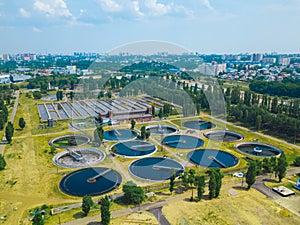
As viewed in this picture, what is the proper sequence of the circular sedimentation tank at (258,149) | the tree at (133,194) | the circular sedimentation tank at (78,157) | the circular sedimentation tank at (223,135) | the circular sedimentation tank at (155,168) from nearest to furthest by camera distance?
1. the tree at (133,194)
2. the circular sedimentation tank at (155,168)
3. the circular sedimentation tank at (78,157)
4. the circular sedimentation tank at (258,149)
5. the circular sedimentation tank at (223,135)

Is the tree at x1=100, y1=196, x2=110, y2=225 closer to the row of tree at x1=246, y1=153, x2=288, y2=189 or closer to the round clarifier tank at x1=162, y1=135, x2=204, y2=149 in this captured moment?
the row of tree at x1=246, y1=153, x2=288, y2=189

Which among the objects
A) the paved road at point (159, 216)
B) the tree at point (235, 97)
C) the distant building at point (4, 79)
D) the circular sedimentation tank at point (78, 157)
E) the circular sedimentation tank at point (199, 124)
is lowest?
the paved road at point (159, 216)

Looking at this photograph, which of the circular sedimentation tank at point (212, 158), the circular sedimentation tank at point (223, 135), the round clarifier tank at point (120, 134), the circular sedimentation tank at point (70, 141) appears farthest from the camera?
the circular sedimentation tank at point (223, 135)

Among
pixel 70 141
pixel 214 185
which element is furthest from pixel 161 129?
pixel 214 185

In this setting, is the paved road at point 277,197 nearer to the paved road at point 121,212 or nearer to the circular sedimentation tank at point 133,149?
the paved road at point 121,212

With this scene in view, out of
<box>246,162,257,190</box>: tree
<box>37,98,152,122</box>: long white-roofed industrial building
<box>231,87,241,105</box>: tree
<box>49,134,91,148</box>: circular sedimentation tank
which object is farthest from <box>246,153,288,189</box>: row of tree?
<box>231,87,241,105</box>: tree

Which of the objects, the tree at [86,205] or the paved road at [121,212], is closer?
the paved road at [121,212]

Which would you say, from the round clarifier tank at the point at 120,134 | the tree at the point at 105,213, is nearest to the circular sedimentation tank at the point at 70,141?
the round clarifier tank at the point at 120,134
